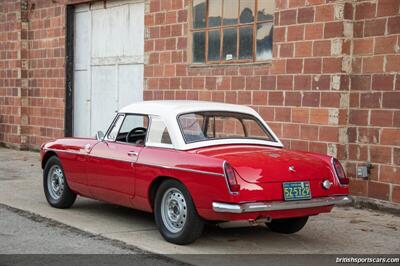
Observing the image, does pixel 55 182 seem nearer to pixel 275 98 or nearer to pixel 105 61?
pixel 275 98

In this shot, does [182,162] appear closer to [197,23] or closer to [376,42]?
[376,42]

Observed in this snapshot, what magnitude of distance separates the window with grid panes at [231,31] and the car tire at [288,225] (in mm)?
3806

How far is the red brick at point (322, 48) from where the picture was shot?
920cm

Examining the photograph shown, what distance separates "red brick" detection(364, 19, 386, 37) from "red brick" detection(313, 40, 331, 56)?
0.57 m

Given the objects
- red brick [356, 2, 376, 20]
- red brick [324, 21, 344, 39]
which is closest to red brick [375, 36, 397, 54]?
red brick [356, 2, 376, 20]

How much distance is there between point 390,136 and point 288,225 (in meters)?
2.42

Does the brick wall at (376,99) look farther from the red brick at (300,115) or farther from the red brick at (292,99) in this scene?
the red brick at (292,99)

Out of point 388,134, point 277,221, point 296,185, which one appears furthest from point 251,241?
point 388,134

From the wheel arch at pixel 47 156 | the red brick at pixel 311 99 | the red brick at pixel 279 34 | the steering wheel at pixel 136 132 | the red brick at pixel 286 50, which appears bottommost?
the wheel arch at pixel 47 156

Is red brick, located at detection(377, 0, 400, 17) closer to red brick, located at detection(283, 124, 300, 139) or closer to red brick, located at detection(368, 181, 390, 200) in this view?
red brick, located at detection(283, 124, 300, 139)

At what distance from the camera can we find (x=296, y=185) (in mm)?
6215

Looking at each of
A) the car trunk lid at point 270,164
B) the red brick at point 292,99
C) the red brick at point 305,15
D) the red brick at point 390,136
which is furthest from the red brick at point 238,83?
the car trunk lid at point 270,164

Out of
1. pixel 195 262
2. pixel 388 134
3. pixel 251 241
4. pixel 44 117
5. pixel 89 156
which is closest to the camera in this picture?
pixel 195 262

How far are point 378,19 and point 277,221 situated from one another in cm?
346
